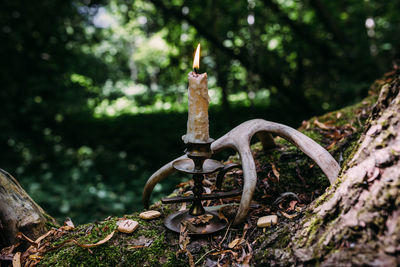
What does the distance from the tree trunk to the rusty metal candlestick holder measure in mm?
702

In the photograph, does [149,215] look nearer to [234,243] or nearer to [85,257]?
[85,257]

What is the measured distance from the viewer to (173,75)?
6746mm

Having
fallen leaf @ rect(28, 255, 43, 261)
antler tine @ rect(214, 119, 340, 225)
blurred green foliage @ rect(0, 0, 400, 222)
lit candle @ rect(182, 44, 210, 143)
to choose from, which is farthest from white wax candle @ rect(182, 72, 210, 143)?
blurred green foliage @ rect(0, 0, 400, 222)

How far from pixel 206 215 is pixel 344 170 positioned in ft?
2.21

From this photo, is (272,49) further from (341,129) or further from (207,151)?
(207,151)

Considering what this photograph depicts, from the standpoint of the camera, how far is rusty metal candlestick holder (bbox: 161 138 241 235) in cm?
128

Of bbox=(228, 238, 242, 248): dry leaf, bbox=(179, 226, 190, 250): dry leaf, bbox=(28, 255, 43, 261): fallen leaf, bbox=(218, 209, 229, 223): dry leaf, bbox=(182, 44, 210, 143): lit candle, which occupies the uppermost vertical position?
bbox=(182, 44, 210, 143): lit candle

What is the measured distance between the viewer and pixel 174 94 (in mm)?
8016

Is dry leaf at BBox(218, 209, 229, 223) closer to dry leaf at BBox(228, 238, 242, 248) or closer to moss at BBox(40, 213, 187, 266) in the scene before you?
dry leaf at BBox(228, 238, 242, 248)

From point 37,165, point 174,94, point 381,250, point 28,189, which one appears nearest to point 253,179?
point 381,250

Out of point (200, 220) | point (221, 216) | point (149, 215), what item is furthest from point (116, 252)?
point (221, 216)

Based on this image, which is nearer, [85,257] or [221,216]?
[85,257]

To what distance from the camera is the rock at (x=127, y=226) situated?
1.42 metres

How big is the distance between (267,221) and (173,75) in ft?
18.9
